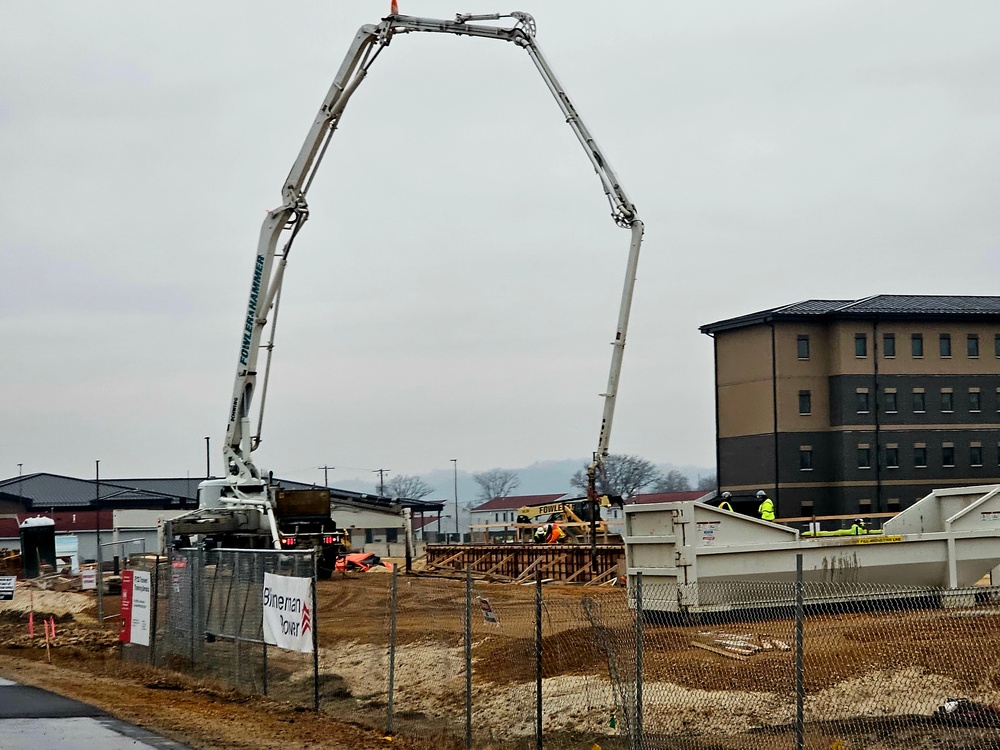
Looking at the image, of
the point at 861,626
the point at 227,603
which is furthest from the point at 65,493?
the point at 861,626

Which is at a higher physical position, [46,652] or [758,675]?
[758,675]

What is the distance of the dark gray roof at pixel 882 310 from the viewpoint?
7238 cm

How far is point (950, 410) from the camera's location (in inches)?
2884

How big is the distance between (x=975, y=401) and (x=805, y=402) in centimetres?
1077

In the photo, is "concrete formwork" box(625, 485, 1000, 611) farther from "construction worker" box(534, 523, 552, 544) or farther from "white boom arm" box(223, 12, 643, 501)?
"construction worker" box(534, 523, 552, 544)

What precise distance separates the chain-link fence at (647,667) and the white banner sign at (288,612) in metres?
0.95

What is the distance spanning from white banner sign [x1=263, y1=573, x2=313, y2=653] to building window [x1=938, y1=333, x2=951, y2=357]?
6462cm

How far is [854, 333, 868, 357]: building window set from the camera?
72625mm

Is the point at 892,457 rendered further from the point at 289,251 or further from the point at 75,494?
the point at 75,494

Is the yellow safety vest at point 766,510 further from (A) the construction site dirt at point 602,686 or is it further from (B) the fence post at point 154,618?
(B) the fence post at point 154,618

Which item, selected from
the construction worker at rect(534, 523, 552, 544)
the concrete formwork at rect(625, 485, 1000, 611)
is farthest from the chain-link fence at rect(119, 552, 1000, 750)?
the construction worker at rect(534, 523, 552, 544)

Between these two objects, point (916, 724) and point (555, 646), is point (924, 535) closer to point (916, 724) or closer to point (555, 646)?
point (555, 646)

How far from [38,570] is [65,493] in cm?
6275

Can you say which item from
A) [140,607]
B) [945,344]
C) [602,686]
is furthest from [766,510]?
[945,344]
